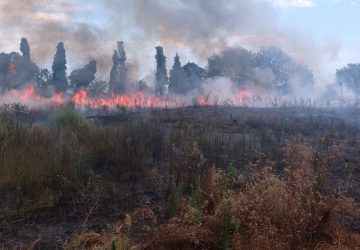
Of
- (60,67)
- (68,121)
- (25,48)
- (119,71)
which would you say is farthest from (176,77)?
(68,121)

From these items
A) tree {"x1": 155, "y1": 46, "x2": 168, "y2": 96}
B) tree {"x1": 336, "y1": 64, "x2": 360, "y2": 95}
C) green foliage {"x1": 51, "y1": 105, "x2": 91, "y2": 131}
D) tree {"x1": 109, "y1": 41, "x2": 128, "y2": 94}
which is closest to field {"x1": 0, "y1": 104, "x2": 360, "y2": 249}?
green foliage {"x1": 51, "y1": 105, "x2": 91, "y2": 131}

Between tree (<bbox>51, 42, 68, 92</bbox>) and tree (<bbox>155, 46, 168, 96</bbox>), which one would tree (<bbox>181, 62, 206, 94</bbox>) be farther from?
tree (<bbox>51, 42, 68, 92</bbox>)

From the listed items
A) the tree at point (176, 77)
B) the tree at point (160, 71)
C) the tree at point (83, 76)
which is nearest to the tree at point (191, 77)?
the tree at point (176, 77)

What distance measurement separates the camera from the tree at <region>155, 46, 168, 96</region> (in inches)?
1821

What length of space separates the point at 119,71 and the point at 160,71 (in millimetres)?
5275

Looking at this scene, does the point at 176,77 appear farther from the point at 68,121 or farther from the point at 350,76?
the point at 68,121

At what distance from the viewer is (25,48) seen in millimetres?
42625

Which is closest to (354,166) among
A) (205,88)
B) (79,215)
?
(79,215)

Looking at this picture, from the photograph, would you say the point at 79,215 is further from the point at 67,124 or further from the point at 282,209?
the point at 67,124

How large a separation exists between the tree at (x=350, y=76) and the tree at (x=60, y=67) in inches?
1059

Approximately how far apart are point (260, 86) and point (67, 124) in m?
34.9

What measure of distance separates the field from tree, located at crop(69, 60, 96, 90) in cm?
3372

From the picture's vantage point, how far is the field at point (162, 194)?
5.22 m

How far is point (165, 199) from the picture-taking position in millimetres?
7320
